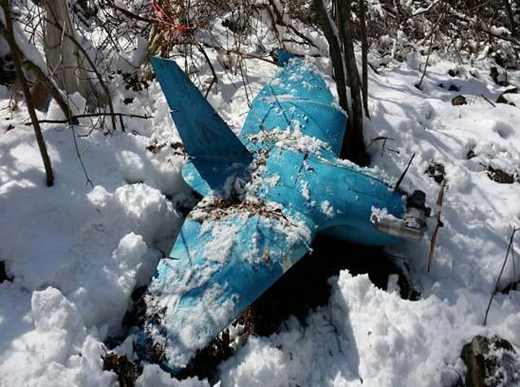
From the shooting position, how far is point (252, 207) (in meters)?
2.46

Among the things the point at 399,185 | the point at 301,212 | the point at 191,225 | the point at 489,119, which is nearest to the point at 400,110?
the point at 489,119

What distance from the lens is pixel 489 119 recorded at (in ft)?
12.3

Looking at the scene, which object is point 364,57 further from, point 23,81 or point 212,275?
point 23,81

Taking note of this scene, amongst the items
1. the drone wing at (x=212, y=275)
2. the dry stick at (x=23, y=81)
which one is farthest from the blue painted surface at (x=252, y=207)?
the dry stick at (x=23, y=81)

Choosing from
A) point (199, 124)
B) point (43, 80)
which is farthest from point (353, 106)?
point (43, 80)

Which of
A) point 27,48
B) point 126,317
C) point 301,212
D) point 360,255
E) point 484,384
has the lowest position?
point 484,384

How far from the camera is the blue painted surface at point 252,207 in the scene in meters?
2.04

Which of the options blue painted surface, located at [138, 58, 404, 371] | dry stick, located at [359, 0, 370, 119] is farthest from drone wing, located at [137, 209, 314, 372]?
dry stick, located at [359, 0, 370, 119]

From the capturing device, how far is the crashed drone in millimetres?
2039

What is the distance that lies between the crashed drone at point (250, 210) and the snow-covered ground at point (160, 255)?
0.19m

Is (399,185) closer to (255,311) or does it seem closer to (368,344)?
(368,344)

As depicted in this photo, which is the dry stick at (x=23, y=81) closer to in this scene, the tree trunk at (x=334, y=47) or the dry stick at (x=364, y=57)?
the tree trunk at (x=334, y=47)

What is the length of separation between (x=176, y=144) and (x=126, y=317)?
1.41 m

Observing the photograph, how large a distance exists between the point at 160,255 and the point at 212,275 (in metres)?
0.48
